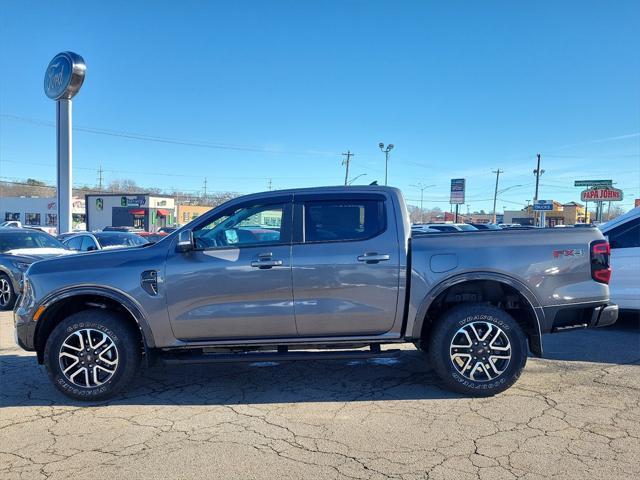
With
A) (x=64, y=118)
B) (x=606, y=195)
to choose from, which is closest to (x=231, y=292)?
(x=64, y=118)

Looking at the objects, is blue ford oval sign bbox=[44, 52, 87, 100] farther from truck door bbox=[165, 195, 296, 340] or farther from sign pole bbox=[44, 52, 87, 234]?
truck door bbox=[165, 195, 296, 340]

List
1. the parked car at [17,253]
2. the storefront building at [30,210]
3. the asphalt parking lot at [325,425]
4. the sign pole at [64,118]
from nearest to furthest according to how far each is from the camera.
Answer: the asphalt parking lot at [325,425] → the parked car at [17,253] → the sign pole at [64,118] → the storefront building at [30,210]

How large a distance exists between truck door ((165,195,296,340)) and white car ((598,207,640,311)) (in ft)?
17.4

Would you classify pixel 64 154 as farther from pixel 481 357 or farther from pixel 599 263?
pixel 599 263

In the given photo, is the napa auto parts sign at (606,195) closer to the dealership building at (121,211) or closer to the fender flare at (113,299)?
the fender flare at (113,299)

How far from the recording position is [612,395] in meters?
4.52

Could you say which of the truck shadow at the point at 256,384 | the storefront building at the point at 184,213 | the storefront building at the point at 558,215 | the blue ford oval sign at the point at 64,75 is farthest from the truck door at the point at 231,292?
the storefront building at the point at 558,215

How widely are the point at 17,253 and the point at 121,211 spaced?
50.1m

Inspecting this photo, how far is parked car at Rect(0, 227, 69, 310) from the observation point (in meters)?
9.33

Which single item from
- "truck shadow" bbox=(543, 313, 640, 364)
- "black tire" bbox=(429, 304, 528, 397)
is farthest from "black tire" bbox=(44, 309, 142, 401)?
"truck shadow" bbox=(543, 313, 640, 364)

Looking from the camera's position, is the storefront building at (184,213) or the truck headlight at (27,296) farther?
the storefront building at (184,213)

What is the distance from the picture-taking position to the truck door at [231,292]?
4434mm

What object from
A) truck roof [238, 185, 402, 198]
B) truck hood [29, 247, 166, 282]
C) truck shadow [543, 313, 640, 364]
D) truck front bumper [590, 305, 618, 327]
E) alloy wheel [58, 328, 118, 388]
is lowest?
truck shadow [543, 313, 640, 364]

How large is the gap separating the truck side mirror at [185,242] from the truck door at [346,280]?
0.96m
